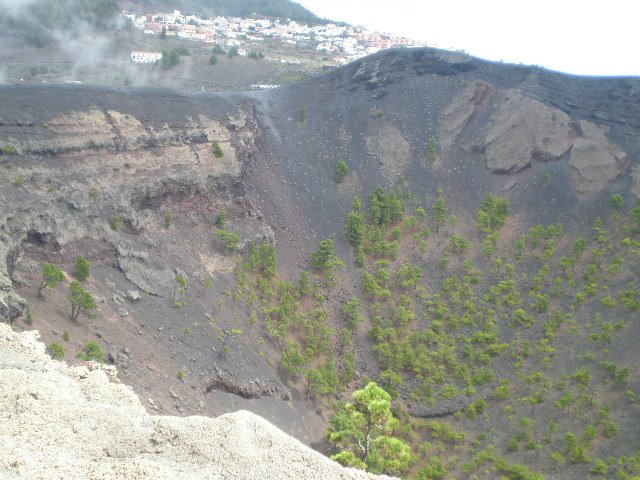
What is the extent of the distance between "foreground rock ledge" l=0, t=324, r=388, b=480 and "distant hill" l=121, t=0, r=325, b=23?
16539 centimetres

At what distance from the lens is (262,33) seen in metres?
148

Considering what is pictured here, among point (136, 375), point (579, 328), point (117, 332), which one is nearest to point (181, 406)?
point (136, 375)

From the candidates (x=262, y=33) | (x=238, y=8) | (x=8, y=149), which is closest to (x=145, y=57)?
(x=262, y=33)

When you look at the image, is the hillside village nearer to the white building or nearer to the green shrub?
the white building

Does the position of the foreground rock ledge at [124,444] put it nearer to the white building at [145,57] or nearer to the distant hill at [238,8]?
the white building at [145,57]

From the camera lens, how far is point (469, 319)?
41875 mm

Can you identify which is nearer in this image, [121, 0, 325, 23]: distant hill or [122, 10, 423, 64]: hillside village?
[122, 10, 423, 64]: hillside village

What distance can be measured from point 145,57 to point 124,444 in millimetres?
100737

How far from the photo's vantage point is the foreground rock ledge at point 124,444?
43.9 ft

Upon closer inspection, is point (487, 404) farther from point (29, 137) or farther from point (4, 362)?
point (29, 137)

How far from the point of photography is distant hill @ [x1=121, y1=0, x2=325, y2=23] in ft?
549

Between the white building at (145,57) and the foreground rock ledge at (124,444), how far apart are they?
95441 mm

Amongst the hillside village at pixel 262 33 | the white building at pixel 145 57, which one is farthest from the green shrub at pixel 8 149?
the hillside village at pixel 262 33

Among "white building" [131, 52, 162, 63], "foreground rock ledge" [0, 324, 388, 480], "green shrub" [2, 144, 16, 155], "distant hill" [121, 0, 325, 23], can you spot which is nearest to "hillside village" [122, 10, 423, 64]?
"distant hill" [121, 0, 325, 23]
